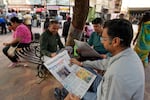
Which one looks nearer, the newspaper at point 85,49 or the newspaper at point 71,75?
the newspaper at point 71,75

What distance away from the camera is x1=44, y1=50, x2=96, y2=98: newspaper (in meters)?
1.65

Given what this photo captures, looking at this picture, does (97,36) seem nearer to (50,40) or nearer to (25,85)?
(50,40)

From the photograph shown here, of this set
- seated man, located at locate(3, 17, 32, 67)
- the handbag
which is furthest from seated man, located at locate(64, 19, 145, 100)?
the handbag

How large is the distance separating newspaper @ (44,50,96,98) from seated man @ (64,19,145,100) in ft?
2.06

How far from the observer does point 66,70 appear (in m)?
1.72

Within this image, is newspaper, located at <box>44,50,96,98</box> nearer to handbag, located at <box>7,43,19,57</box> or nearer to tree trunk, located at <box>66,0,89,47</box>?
tree trunk, located at <box>66,0,89,47</box>

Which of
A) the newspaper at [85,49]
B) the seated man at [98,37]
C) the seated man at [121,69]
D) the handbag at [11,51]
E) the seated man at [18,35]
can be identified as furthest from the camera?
the handbag at [11,51]

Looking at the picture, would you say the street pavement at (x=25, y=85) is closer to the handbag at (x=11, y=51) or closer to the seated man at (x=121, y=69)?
the handbag at (x=11, y=51)

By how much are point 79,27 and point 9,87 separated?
1681 mm

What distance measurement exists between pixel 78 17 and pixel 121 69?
2166 mm

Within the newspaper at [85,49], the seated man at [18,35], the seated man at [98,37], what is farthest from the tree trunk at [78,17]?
the seated man at [18,35]

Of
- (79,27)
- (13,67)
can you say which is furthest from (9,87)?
(79,27)

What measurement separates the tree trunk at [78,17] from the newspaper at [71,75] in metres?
1.37

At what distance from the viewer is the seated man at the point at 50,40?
2.89m
